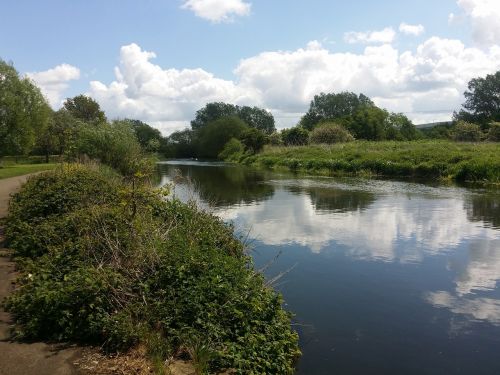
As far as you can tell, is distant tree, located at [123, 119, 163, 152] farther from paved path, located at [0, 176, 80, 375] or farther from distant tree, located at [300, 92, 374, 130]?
distant tree, located at [300, 92, 374, 130]

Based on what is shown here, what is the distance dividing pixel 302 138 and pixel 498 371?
6668 centimetres

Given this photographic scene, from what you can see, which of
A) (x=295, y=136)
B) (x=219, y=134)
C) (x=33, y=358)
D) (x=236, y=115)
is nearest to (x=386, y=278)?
(x=33, y=358)

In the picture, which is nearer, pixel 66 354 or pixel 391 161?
pixel 66 354

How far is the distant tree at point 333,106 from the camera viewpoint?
413 ft

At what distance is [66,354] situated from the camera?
20.9ft

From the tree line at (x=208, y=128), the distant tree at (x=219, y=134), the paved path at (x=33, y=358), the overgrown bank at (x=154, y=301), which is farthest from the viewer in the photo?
the distant tree at (x=219, y=134)

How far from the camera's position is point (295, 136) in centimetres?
7406

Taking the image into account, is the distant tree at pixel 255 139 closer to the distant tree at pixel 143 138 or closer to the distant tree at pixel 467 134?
the distant tree at pixel 143 138

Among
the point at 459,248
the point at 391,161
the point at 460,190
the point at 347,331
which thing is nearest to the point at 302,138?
the point at 391,161

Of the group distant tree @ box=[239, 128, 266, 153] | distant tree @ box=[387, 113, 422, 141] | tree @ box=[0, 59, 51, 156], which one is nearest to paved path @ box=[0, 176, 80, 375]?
tree @ box=[0, 59, 51, 156]

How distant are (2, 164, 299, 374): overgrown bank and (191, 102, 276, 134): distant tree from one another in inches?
5102

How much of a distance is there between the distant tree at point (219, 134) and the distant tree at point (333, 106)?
22148 mm

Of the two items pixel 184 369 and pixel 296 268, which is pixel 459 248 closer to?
pixel 296 268

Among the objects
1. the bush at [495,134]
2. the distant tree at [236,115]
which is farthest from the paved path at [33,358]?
the distant tree at [236,115]
